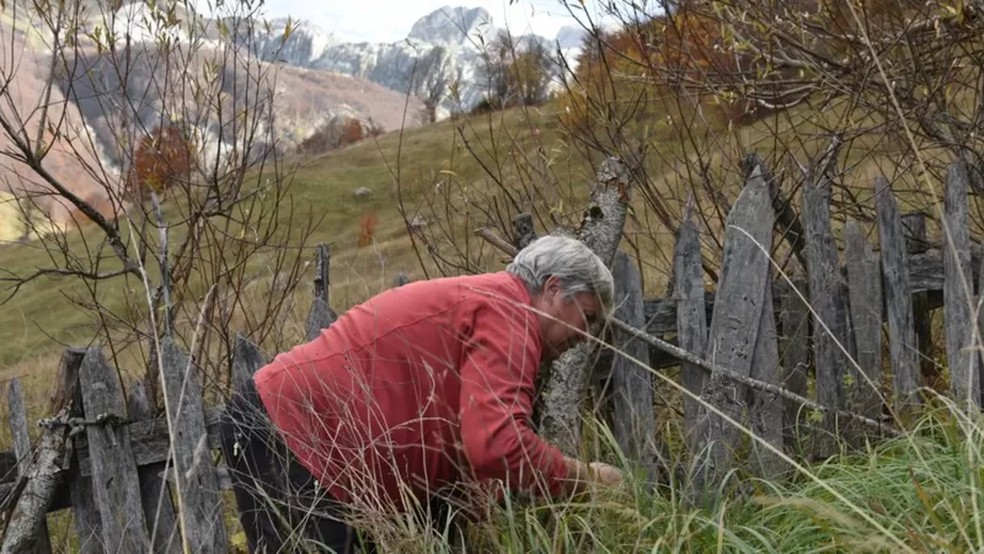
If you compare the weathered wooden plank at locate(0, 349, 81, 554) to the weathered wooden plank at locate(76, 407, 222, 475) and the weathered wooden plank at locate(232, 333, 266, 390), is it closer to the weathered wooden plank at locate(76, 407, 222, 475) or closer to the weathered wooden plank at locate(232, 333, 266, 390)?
the weathered wooden plank at locate(76, 407, 222, 475)

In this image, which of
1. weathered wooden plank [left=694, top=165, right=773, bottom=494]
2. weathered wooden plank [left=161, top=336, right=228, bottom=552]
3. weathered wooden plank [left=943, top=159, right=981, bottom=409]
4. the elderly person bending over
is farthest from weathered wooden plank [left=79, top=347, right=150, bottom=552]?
weathered wooden plank [left=943, top=159, right=981, bottom=409]

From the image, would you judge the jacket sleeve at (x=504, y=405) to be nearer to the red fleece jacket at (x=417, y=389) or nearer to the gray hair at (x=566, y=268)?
the red fleece jacket at (x=417, y=389)

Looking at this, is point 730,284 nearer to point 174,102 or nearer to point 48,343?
point 174,102

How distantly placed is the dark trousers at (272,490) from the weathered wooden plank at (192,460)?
0.31m

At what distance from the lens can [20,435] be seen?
3.24m

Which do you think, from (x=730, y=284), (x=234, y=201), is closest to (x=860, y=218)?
(x=730, y=284)

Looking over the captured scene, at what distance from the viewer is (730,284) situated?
3.49m

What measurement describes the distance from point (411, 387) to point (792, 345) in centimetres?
168

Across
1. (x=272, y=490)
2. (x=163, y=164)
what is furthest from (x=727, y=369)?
(x=163, y=164)

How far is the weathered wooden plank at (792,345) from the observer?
363 centimetres

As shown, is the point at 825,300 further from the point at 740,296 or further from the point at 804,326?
the point at 740,296

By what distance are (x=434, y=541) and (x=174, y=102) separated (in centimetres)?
278

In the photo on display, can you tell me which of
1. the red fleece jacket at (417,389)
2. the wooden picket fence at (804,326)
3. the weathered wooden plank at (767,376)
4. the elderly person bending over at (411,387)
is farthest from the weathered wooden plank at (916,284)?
the red fleece jacket at (417,389)

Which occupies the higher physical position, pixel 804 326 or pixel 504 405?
pixel 504 405
